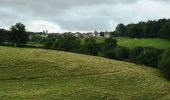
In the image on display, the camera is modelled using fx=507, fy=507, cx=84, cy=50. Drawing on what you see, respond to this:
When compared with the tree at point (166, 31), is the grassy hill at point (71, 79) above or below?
below

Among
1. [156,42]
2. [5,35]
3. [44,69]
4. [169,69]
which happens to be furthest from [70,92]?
[156,42]

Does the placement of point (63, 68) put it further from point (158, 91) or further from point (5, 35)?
point (5, 35)

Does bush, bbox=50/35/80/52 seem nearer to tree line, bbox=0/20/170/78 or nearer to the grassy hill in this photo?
tree line, bbox=0/20/170/78

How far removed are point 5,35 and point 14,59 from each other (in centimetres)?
2858

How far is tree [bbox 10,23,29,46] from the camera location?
104m

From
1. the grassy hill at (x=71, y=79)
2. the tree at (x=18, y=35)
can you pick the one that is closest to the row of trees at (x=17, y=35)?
the tree at (x=18, y=35)

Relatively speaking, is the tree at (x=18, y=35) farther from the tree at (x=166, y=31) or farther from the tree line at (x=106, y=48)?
the tree at (x=166, y=31)

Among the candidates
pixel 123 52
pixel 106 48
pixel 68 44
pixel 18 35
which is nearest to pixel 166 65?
pixel 18 35

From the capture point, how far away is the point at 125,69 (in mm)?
86000

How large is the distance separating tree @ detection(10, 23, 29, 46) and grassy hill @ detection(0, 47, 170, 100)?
15.3 m

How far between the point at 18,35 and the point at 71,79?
32.5 m

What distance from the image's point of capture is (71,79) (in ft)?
243

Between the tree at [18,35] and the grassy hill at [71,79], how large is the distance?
15.3 metres

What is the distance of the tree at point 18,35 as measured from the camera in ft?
340
